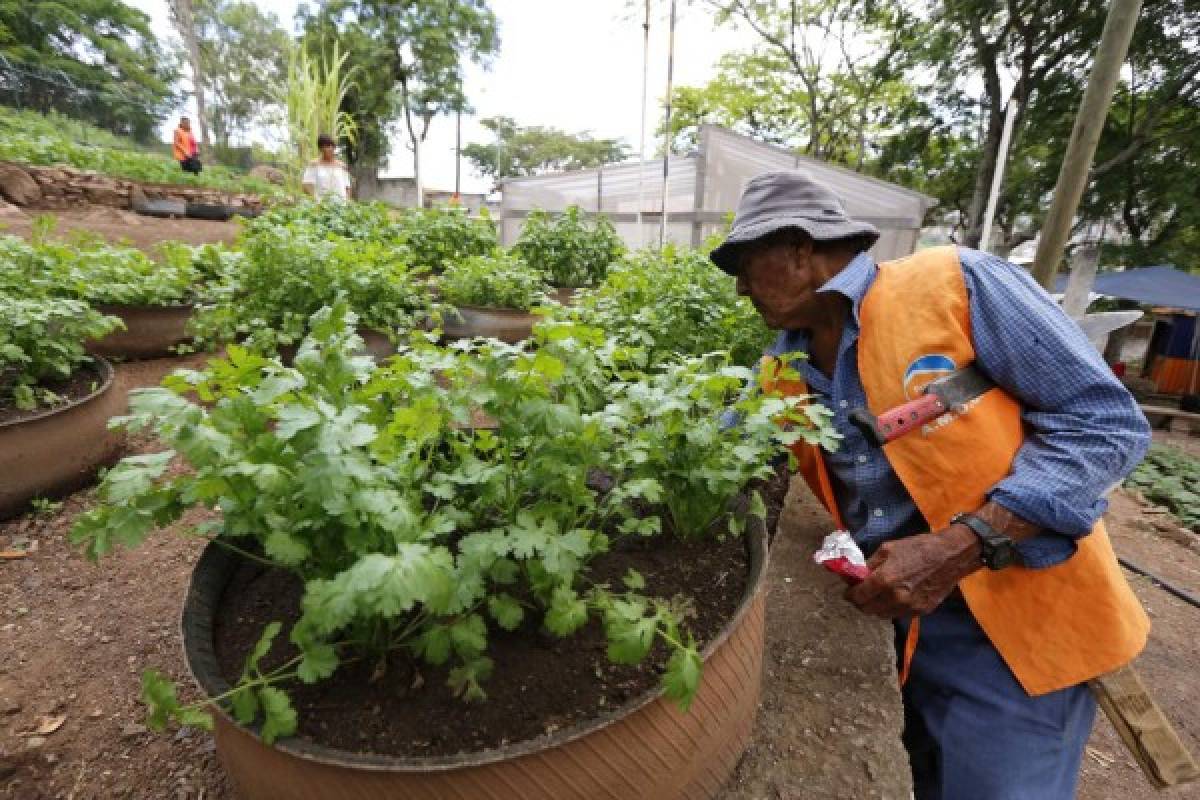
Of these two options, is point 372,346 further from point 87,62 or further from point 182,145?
point 87,62

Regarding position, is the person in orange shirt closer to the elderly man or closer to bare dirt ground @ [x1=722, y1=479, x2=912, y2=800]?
the elderly man

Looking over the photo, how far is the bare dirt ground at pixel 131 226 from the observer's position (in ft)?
26.2

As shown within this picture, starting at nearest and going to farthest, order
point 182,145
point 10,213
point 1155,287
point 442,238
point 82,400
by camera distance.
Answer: point 82,400
point 442,238
point 10,213
point 1155,287
point 182,145

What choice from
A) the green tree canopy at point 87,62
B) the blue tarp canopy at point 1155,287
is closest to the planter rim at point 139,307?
the blue tarp canopy at point 1155,287

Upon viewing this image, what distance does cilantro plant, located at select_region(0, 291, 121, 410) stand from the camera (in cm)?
261

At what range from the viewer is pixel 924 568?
1438mm

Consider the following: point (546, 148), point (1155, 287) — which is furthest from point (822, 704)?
point (546, 148)

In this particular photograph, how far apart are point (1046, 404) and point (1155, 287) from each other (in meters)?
14.3

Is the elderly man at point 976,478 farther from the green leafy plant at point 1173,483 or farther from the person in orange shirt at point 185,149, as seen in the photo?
the person in orange shirt at point 185,149

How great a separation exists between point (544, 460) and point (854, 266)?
1.09m

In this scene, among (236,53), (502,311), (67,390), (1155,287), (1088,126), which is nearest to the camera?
(67,390)

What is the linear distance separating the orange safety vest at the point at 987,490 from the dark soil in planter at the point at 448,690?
0.62 metres

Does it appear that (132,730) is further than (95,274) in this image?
No

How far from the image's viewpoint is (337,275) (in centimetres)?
352
